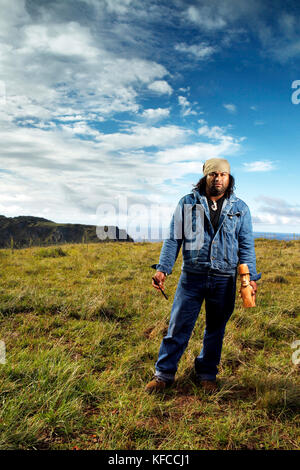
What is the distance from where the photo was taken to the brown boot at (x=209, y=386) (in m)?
3.12

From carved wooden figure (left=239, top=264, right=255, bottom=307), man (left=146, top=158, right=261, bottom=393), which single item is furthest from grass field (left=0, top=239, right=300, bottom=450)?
carved wooden figure (left=239, top=264, right=255, bottom=307)

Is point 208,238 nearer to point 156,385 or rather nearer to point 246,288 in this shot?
point 246,288

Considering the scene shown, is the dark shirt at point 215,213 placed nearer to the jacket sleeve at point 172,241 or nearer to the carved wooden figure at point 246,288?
the jacket sleeve at point 172,241

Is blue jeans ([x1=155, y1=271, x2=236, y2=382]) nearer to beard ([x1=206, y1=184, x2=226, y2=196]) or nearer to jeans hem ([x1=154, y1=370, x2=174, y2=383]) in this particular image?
jeans hem ([x1=154, y1=370, x2=174, y2=383])

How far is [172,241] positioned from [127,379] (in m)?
1.68

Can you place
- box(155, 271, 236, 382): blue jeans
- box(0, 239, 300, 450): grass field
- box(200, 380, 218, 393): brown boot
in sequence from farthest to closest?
box(200, 380, 218, 393): brown boot < box(155, 271, 236, 382): blue jeans < box(0, 239, 300, 450): grass field

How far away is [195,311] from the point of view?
10.1 ft

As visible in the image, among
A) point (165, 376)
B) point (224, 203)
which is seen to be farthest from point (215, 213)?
point (165, 376)

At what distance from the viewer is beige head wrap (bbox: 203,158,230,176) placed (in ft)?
9.64

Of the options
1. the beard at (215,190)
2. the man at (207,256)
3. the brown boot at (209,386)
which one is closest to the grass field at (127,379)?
the brown boot at (209,386)

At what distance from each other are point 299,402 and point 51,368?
2.66m

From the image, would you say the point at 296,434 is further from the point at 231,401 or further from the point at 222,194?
the point at 222,194

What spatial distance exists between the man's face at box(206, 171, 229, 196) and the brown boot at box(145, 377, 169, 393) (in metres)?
2.17

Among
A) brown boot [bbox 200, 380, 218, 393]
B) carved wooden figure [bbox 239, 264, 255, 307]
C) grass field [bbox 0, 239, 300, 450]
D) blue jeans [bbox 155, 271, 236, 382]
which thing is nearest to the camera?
grass field [bbox 0, 239, 300, 450]
